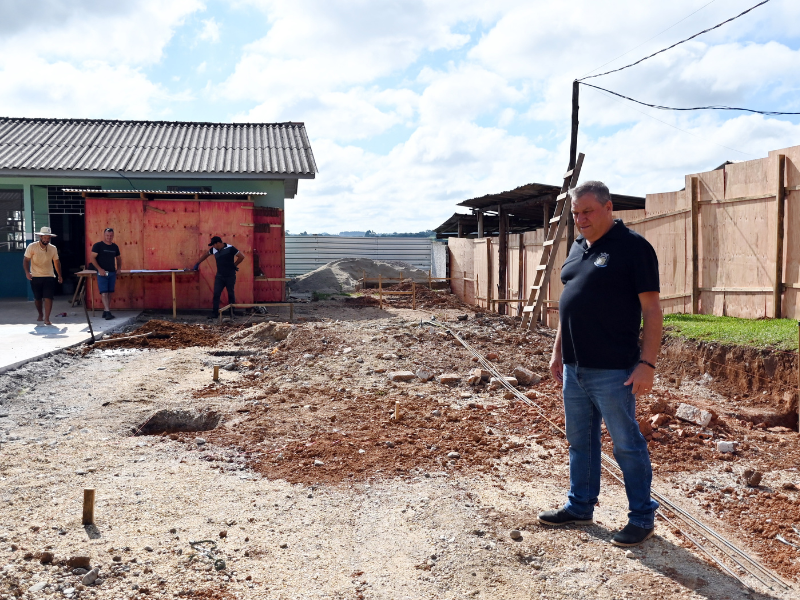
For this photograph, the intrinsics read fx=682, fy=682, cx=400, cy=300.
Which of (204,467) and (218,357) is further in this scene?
(218,357)

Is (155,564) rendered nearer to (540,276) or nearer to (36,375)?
(36,375)

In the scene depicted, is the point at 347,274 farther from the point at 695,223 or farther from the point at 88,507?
the point at 88,507

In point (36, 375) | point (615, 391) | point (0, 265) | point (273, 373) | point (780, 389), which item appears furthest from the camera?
point (0, 265)

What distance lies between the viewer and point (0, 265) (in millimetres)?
17141

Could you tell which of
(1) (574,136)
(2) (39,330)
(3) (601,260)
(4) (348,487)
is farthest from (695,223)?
(2) (39,330)

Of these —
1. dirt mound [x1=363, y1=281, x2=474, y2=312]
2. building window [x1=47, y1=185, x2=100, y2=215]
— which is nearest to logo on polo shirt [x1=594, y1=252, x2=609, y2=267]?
dirt mound [x1=363, y1=281, x2=474, y2=312]

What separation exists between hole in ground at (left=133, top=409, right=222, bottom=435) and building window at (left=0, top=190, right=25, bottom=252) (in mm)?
12924

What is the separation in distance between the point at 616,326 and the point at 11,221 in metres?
17.6

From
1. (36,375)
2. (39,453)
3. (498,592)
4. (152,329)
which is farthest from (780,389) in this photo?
(152,329)

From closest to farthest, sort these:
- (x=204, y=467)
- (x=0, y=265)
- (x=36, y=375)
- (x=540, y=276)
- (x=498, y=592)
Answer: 1. (x=498, y=592)
2. (x=204, y=467)
3. (x=36, y=375)
4. (x=540, y=276)
5. (x=0, y=265)

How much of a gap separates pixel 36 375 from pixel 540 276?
891 cm

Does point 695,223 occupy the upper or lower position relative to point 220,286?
upper

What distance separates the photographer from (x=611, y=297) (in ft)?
11.5

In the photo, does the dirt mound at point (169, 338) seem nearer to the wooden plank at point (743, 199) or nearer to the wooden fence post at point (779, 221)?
the wooden plank at point (743, 199)
